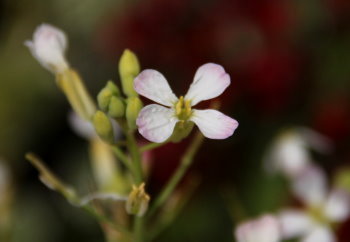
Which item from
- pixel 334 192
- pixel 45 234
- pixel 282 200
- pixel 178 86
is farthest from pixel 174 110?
pixel 45 234

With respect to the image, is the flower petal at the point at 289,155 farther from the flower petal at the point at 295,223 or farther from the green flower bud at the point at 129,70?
the green flower bud at the point at 129,70

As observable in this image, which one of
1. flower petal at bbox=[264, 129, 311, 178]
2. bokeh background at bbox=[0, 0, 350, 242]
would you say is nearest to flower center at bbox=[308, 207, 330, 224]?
flower petal at bbox=[264, 129, 311, 178]

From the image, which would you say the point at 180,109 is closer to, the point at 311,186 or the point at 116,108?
the point at 116,108

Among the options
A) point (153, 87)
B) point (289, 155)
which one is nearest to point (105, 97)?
point (153, 87)

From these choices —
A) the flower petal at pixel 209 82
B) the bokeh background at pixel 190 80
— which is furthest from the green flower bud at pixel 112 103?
the bokeh background at pixel 190 80

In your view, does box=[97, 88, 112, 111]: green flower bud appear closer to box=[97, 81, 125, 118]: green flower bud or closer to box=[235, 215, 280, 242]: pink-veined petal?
box=[97, 81, 125, 118]: green flower bud

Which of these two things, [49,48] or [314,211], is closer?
[49,48]
